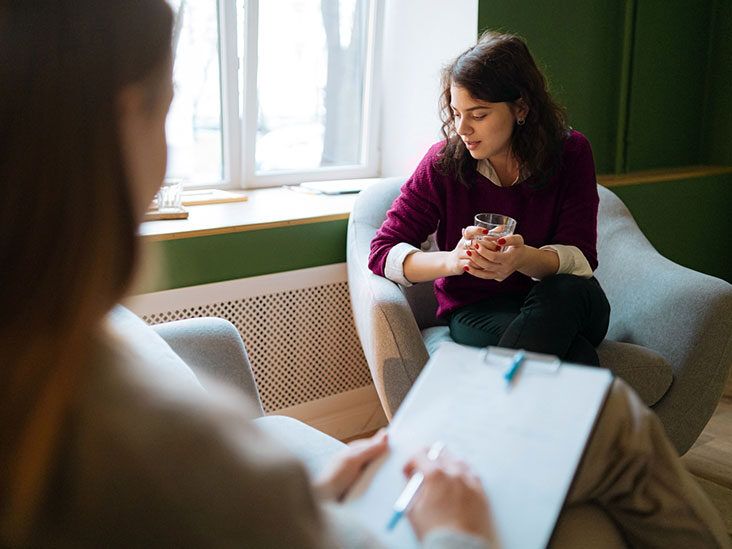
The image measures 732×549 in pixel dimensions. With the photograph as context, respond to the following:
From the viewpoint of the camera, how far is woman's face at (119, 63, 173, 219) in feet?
2.10

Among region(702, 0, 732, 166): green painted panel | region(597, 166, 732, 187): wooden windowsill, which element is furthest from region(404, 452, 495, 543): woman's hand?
region(702, 0, 732, 166): green painted panel

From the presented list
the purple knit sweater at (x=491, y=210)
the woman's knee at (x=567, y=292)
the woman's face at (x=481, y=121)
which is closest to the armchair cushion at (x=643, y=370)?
the woman's knee at (x=567, y=292)

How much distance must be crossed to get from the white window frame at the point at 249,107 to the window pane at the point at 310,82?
1.5 inches

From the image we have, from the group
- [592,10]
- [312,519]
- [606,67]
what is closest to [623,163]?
[606,67]

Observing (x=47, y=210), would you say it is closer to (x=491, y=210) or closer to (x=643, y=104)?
(x=491, y=210)

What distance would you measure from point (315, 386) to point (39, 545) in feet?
6.48

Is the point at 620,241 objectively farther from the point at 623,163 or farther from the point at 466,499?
the point at 466,499

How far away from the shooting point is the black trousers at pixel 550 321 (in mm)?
1868

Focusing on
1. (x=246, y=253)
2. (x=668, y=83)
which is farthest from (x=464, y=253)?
(x=668, y=83)

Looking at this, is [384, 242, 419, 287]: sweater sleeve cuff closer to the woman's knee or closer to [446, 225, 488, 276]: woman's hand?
[446, 225, 488, 276]: woman's hand

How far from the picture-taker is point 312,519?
0.69 m

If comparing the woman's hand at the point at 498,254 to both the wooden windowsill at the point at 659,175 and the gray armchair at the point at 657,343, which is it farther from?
the wooden windowsill at the point at 659,175

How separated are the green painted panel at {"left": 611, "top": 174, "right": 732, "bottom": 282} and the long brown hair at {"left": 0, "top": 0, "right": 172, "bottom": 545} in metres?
2.79

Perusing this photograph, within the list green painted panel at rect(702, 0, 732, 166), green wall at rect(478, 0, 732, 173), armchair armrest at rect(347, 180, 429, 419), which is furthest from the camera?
green painted panel at rect(702, 0, 732, 166)
